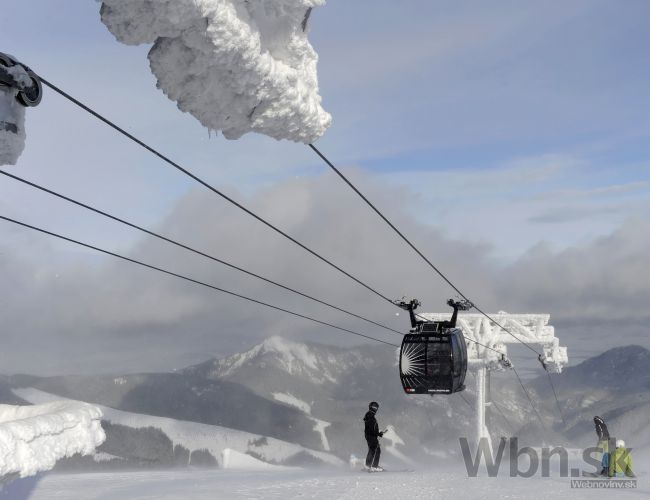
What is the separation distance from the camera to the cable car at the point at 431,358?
2061cm

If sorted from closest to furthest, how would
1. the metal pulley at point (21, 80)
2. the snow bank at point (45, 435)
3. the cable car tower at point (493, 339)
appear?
the metal pulley at point (21, 80)
the snow bank at point (45, 435)
the cable car tower at point (493, 339)

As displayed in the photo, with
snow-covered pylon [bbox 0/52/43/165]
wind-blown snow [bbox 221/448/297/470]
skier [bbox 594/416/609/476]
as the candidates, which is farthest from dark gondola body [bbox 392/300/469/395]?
snow-covered pylon [bbox 0/52/43/165]

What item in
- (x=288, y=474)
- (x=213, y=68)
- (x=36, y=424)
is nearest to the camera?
(x=213, y=68)

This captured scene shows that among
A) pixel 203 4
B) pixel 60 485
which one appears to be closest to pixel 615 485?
pixel 60 485

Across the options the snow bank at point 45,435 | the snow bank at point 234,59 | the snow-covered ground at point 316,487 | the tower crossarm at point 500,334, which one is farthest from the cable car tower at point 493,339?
the snow bank at point 234,59

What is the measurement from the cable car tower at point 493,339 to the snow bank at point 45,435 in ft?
87.9

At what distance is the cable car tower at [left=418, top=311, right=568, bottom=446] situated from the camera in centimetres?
3684

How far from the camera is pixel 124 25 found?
273 inches

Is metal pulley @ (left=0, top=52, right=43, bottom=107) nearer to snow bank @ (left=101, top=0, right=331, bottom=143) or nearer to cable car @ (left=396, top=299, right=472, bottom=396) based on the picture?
snow bank @ (left=101, top=0, right=331, bottom=143)

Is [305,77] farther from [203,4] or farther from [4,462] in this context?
[4,462]

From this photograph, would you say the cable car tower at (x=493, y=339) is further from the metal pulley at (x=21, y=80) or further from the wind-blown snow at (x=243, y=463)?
the metal pulley at (x=21, y=80)

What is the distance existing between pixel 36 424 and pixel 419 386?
1272 centimetres

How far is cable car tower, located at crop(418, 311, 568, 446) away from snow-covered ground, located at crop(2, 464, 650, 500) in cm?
1486

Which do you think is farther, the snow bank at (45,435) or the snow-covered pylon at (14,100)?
the snow bank at (45,435)
